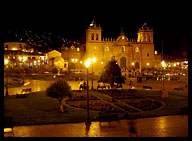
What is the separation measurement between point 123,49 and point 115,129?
4932 cm

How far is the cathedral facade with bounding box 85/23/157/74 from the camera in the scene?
56.1 metres

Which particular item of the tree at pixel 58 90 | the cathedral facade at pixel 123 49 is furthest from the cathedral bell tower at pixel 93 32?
the tree at pixel 58 90

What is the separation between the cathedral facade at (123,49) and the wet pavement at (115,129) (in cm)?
4383

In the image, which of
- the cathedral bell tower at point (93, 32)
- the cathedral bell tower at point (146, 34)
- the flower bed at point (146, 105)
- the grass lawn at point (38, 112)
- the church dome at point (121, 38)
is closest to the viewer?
the grass lawn at point (38, 112)

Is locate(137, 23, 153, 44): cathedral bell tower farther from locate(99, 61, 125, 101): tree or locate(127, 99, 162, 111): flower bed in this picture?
locate(127, 99, 162, 111): flower bed

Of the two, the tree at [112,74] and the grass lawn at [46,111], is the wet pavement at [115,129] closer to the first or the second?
the grass lawn at [46,111]

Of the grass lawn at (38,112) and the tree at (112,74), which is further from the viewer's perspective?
the tree at (112,74)

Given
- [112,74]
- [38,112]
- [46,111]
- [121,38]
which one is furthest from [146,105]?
[121,38]

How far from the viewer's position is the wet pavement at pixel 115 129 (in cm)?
966

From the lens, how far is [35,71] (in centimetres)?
4678

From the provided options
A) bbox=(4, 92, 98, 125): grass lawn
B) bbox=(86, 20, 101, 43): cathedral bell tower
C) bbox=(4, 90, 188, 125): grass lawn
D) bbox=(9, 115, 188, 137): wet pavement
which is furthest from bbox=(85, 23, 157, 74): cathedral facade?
bbox=(9, 115, 188, 137): wet pavement

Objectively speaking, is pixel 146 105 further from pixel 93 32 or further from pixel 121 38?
pixel 121 38

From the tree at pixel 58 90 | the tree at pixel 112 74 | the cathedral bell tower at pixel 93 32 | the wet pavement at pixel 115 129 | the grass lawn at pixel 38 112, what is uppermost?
the cathedral bell tower at pixel 93 32

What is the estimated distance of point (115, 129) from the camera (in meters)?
10.4
